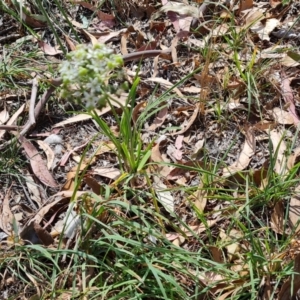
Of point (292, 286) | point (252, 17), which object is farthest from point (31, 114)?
point (292, 286)

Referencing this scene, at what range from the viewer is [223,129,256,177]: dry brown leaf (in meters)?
2.08

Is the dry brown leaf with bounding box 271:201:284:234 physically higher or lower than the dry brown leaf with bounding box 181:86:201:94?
→ lower

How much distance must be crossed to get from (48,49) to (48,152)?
22.9 inches

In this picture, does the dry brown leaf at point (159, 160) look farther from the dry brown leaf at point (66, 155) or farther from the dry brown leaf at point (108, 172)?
the dry brown leaf at point (66, 155)

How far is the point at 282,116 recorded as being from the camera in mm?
2221

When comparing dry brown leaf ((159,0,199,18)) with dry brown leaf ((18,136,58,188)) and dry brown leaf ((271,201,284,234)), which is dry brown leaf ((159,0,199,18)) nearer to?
dry brown leaf ((18,136,58,188))

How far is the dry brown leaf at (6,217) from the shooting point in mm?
2023

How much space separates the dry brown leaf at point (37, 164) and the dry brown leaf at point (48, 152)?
0.07ft

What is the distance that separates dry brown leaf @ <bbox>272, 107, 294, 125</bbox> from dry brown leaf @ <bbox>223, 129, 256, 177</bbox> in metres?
0.12

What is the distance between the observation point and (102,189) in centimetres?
203

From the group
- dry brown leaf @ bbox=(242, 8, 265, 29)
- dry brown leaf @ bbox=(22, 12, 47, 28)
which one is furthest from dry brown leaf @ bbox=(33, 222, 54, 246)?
dry brown leaf @ bbox=(242, 8, 265, 29)

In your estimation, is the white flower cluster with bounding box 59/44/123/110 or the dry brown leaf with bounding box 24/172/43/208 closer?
the white flower cluster with bounding box 59/44/123/110

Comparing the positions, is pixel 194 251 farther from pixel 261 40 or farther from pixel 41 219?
pixel 261 40

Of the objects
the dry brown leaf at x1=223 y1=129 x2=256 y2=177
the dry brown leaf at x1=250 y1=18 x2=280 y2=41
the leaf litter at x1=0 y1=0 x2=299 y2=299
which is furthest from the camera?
the dry brown leaf at x1=250 y1=18 x2=280 y2=41
